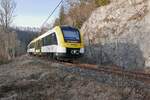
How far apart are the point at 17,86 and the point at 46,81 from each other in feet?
3.76

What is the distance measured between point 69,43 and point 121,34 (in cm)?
442

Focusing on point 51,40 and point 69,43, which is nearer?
point 69,43

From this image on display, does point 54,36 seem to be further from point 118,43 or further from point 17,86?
point 17,86

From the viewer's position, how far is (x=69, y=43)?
23.5m

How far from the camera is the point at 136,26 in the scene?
75.3 feet

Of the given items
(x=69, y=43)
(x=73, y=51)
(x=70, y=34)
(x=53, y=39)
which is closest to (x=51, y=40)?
(x=53, y=39)

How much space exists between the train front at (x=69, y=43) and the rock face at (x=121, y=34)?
2978 mm

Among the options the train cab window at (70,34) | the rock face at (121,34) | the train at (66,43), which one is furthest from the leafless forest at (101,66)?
the train cab window at (70,34)

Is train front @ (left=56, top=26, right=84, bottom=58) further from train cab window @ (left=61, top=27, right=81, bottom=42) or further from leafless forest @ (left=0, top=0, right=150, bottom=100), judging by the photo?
leafless forest @ (left=0, top=0, right=150, bottom=100)

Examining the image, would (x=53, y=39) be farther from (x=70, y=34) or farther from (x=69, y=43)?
(x=69, y=43)

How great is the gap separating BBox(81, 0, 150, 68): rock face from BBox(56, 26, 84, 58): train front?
298 centimetres

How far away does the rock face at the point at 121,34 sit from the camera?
21078mm

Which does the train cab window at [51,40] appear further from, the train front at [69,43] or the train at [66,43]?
the train front at [69,43]

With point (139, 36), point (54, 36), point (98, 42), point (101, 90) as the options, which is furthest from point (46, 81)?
point (98, 42)
